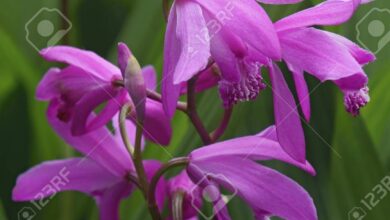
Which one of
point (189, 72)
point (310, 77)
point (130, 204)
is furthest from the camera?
point (130, 204)

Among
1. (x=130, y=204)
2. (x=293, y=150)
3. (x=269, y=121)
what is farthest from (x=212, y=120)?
(x=293, y=150)

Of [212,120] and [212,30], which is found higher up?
[212,30]

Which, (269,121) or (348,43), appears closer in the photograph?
(348,43)

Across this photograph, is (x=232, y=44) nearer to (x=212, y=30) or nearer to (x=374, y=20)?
(x=212, y=30)

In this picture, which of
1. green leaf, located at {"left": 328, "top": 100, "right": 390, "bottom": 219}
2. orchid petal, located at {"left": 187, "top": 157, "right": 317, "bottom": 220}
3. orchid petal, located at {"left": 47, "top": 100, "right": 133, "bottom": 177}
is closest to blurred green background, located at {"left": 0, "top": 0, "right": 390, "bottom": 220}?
green leaf, located at {"left": 328, "top": 100, "right": 390, "bottom": 219}

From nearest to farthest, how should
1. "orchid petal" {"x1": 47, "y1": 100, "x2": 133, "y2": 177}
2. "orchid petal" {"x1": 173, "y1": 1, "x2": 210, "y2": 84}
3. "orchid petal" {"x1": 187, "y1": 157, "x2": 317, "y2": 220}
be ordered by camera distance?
"orchid petal" {"x1": 173, "y1": 1, "x2": 210, "y2": 84} → "orchid petal" {"x1": 187, "y1": 157, "x2": 317, "y2": 220} → "orchid petal" {"x1": 47, "y1": 100, "x2": 133, "y2": 177}

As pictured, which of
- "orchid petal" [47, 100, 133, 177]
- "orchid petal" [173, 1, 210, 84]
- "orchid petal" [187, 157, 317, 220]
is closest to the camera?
"orchid petal" [173, 1, 210, 84]

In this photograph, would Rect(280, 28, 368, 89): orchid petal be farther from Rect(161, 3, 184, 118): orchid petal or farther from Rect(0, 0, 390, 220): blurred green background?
Rect(0, 0, 390, 220): blurred green background
